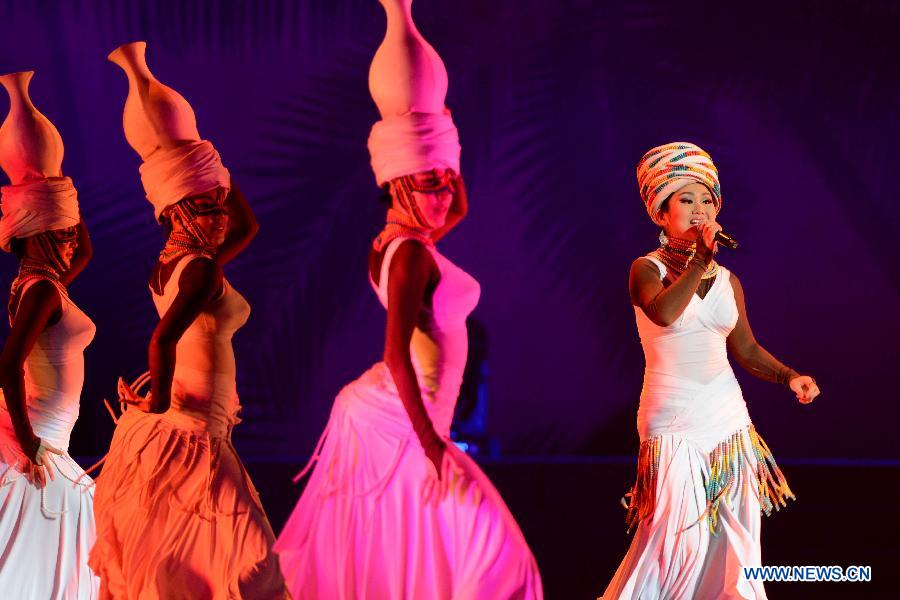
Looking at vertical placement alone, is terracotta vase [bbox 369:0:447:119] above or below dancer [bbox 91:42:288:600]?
above

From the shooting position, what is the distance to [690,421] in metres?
4.74

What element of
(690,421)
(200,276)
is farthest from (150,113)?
(690,421)

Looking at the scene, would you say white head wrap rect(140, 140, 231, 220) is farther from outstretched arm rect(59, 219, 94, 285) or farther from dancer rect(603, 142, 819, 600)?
dancer rect(603, 142, 819, 600)

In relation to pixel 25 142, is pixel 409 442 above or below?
below

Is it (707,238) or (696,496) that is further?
(696,496)

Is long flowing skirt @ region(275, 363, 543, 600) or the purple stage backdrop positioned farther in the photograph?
the purple stage backdrop

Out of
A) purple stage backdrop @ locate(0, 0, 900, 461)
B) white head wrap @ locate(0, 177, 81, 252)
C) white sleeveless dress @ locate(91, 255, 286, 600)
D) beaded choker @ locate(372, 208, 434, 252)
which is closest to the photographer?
beaded choker @ locate(372, 208, 434, 252)

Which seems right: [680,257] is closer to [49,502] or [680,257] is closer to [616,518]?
[616,518]

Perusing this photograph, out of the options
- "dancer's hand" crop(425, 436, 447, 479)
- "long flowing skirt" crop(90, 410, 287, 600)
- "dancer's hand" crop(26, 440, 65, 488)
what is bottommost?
"dancer's hand" crop(26, 440, 65, 488)

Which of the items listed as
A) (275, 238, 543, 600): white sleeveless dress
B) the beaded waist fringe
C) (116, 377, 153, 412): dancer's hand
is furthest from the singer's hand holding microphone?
(116, 377, 153, 412): dancer's hand

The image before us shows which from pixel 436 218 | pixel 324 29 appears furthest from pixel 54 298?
pixel 324 29

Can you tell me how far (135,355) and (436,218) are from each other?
3955 millimetres

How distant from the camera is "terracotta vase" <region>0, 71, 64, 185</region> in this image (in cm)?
538

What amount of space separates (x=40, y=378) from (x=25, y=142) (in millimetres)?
976
